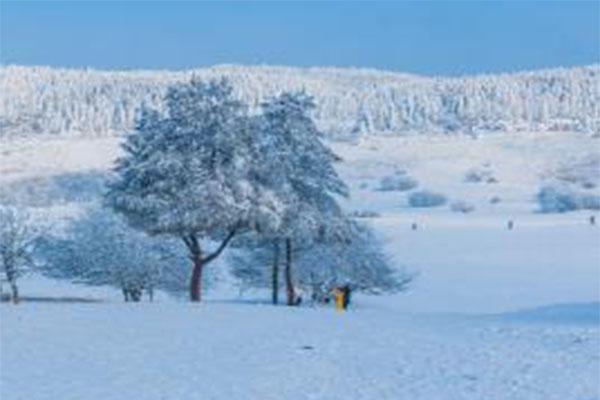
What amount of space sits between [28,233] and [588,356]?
150 feet

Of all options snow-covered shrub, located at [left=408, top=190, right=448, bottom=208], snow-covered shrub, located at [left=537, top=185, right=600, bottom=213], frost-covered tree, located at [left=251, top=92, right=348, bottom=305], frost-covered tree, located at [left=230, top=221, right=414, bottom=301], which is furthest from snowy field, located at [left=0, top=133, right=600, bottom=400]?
snow-covered shrub, located at [left=408, top=190, right=448, bottom=208]

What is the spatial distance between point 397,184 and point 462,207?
32.8 m

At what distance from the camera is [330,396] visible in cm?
2388

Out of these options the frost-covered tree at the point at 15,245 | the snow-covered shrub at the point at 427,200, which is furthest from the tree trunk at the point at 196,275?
the snow-covered shrub at the point at 427,200

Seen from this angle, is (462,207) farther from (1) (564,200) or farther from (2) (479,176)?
(2) (479,176)

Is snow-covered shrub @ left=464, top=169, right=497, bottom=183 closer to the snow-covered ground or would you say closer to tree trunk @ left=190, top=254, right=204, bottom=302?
tree trunk @ left=190, top=254, right=204, bottom=302

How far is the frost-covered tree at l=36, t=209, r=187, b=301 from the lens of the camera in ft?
221

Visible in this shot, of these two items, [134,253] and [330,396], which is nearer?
[330,396]

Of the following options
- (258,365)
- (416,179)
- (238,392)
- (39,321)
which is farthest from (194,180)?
(416,179)

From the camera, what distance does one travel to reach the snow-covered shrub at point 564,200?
456 ft

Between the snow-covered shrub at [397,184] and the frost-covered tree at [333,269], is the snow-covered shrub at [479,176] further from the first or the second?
the frost-covered tree at [333,269]

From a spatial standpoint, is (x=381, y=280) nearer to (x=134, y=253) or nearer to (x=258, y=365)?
A: (x=134, y=253)

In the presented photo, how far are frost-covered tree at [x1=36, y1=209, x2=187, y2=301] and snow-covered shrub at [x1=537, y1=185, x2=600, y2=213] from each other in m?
72.8

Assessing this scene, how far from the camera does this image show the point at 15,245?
67125mm
